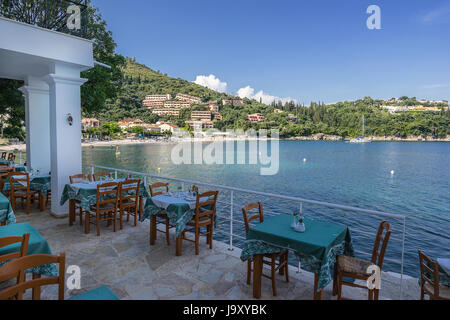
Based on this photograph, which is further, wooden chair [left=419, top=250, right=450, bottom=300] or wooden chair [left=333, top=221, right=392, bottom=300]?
wooden chair [left=333, top=221, right=392, bottom=300]

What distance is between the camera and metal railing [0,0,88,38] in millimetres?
6297

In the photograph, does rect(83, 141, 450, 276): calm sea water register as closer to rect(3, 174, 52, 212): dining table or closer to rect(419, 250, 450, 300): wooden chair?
rect(419, 250, 450, 300): wooden chair

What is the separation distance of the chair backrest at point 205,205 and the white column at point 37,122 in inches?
216

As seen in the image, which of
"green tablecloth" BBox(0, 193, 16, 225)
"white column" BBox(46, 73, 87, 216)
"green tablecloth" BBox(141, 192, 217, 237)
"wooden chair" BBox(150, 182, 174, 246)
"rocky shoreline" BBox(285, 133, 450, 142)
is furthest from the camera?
"rocky shoreline" BBox(285, 133, 450, 142)

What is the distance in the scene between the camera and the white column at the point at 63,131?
5750mm

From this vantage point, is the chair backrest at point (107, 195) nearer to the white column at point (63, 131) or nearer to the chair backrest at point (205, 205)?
the white column at point (63, 131)

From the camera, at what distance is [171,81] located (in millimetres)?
128125

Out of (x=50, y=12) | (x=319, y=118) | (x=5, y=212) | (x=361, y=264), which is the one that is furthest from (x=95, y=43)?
(x=319, y=118)

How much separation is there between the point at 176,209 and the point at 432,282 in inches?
124

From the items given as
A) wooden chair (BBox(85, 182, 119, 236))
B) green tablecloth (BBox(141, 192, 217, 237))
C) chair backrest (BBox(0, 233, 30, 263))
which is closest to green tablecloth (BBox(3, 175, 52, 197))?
wooden chair (BBox(85, 182, 119, 236))

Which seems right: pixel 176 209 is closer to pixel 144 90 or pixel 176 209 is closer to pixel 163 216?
pixel 163 216

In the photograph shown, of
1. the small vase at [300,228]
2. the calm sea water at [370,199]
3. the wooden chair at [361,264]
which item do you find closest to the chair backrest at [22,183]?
the calm sea water at [370,199]

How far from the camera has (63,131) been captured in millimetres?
5867
